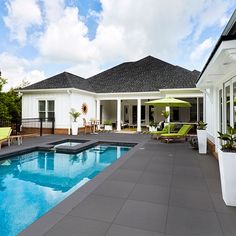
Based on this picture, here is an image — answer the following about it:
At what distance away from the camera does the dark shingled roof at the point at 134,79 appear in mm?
16312

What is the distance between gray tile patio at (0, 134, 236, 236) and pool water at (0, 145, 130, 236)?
1036 millimetres

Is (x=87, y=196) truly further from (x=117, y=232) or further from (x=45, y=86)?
(x=45, y=86)

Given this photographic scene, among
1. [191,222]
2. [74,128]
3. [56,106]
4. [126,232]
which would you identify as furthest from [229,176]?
[56,106]

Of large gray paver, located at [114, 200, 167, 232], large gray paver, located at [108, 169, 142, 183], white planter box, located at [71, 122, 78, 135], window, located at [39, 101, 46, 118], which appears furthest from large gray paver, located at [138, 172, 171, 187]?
window, located at [39, 101, 46, 118]

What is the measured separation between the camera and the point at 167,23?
48.3 ft

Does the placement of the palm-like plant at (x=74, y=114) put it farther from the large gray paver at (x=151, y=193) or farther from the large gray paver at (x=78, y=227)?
the large gray paver at (x=78, y=227)

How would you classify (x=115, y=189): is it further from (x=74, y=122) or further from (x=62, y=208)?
(x=74, y=122)

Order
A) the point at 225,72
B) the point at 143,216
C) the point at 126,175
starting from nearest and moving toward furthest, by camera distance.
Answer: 1. the point at 143,216
2. the point at 126,175
3. the point at 225,72

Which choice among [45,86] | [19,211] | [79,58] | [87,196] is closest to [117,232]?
[87,196]

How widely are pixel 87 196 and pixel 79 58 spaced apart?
21215 millimetres

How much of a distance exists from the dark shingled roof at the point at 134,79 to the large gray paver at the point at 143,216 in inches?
500

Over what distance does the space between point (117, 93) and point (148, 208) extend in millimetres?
14373

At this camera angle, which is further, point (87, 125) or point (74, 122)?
point (87, 125)

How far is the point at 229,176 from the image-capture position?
140 inches
